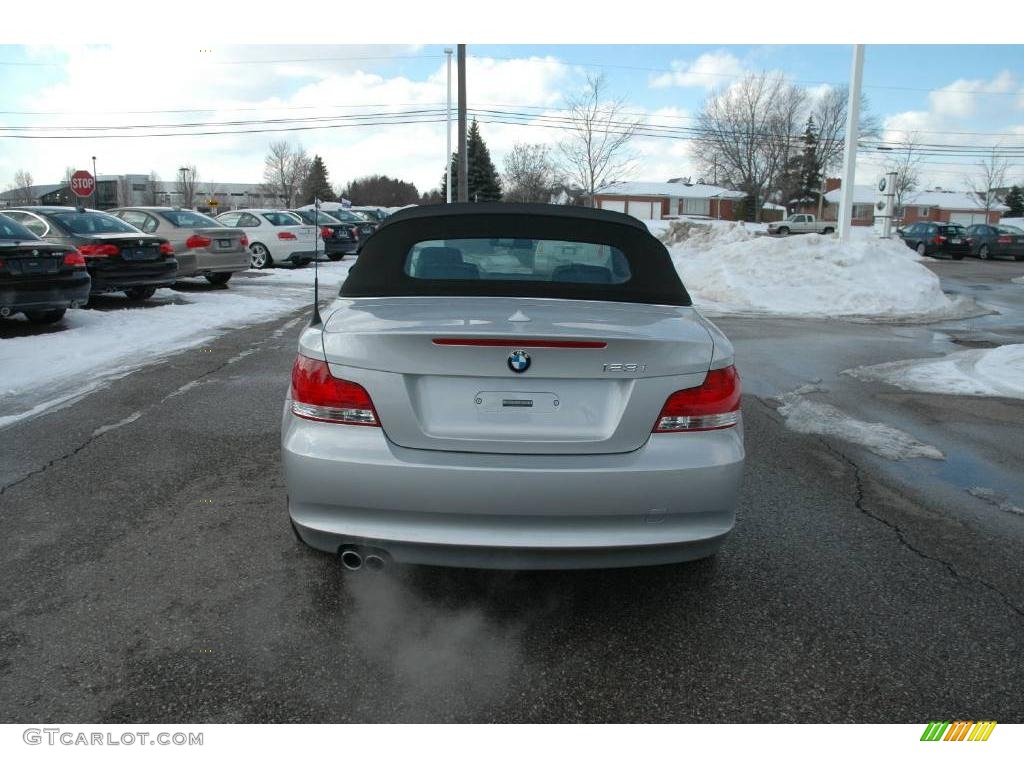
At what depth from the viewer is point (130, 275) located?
41.3 ft

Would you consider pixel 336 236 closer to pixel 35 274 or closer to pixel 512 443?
pixel 35 274

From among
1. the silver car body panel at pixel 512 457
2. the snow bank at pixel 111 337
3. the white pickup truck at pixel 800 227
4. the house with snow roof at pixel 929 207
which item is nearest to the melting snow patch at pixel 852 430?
the silver car body panel at pixel 512 457

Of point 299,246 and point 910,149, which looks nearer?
point 299,246

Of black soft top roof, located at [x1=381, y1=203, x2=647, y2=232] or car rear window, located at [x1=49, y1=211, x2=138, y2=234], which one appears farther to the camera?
car rear window, located at [x1=49, y1=211, x2=138, y2=234]

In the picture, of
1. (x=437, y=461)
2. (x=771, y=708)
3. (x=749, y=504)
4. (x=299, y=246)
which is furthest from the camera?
(x=299, y=246)

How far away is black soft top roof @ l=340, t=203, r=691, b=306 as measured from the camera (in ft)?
11.5

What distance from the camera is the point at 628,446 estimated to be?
9.45 ft

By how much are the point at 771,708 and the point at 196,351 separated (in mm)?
8380

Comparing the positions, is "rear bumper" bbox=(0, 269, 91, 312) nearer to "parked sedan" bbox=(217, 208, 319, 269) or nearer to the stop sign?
"parked sedan" bbox=(217, 208, 319, 269)

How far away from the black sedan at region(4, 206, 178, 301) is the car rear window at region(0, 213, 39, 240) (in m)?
1.61

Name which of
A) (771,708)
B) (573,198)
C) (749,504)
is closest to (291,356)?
(749,504)

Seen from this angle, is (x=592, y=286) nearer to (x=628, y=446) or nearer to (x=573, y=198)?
(x=628, y=446)

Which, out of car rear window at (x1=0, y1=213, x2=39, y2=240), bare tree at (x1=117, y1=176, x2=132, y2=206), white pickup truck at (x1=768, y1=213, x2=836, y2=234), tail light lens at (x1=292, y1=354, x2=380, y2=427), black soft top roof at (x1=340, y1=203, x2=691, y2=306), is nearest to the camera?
tail light lens at (x1=292, y1=354, x2=380, y2=427)

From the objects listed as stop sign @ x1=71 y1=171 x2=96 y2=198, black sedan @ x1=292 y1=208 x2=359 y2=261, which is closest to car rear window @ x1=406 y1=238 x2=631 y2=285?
stop sign @ x1=71 y1=171 x2=96 y2=198
